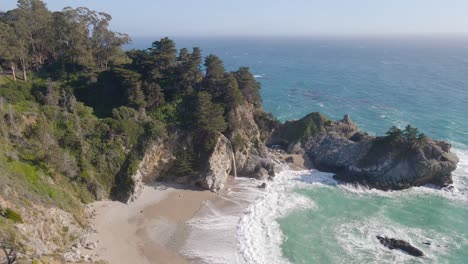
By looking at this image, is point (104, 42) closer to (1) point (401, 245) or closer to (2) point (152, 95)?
(2) point (152, 95)

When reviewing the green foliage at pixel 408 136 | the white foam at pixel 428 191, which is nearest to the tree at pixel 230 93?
the white foam at pixel 428 191

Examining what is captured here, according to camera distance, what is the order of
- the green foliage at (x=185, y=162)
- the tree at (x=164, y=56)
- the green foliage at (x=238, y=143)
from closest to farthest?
the green foliage at (x=185, y=162) < the green foliage at (x=238, y=143) < the tree at (x=164, y=56)

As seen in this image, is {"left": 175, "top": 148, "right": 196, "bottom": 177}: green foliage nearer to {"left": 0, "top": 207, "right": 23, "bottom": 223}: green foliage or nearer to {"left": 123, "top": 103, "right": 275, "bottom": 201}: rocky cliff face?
{"left": 123, "top": 103, "right": 275, "bottom": 201}: rocky cliff face

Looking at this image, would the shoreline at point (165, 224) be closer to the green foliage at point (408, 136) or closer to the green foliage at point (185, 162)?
the green foliage at point (185, 162)

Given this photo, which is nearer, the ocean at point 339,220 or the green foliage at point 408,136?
the ocean at point 339,220

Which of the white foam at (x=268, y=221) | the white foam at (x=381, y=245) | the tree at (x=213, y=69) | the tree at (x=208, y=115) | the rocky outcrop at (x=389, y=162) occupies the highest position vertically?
the tree at (x=213, y=69)

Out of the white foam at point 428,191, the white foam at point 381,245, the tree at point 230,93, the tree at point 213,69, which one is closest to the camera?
the white foam at point 381,245

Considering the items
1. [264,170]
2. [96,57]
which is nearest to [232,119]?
[264,170]

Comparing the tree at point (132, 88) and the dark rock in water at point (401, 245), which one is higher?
the tree at point (132, 88)
